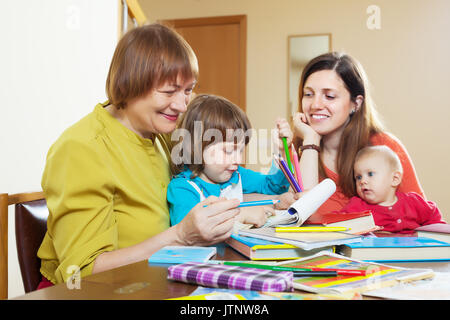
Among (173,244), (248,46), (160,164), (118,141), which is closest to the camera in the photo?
(173,244)

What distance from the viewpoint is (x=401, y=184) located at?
1.57 metres

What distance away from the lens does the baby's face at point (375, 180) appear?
142cm

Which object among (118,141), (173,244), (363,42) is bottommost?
(173,244)

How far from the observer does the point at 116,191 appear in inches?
41.5

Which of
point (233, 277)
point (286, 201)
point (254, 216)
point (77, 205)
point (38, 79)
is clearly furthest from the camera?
point (38, 79)

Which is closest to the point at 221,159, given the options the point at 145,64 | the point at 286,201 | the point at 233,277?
the point at 286,201

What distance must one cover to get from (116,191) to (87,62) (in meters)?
1.53

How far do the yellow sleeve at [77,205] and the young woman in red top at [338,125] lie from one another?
829 millimetres

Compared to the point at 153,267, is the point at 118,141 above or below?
above

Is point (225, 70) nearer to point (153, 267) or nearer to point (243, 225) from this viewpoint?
point (243, 225)

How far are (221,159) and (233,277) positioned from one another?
0.74 m

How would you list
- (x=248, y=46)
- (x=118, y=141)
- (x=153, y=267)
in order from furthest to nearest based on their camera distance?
(x=248, y=46), (x=118, y=141), (x=153, y=267)

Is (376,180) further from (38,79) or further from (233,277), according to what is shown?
(38,79)
